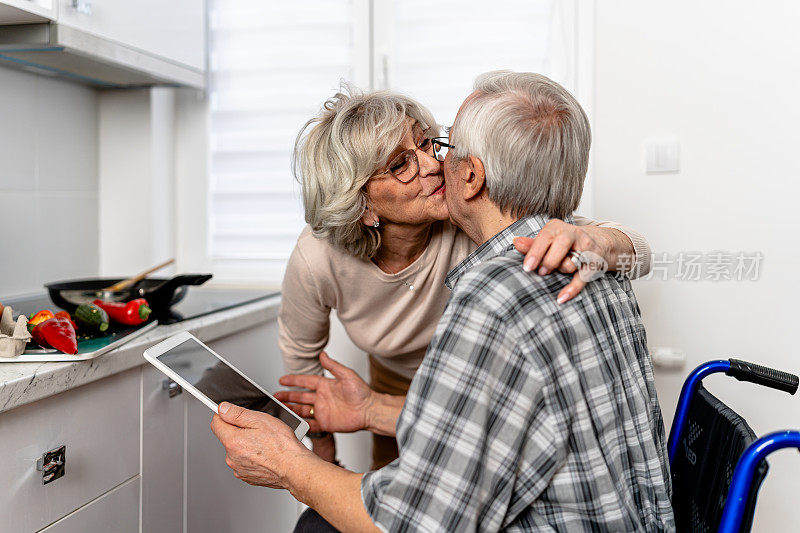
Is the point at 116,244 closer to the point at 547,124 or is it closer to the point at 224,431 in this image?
the point at 224,431

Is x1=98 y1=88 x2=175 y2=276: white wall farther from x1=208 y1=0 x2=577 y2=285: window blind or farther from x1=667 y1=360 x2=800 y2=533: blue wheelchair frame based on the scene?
x1=667 y1=360 x2=800 y2=533: blue wheelchair frame

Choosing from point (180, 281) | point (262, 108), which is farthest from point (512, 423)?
point (262, 108)

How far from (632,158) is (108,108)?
1598 millimetres

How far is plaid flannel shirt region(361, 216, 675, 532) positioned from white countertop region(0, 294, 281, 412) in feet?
1.79

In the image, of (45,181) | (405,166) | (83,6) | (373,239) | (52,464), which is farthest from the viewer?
(45,181)

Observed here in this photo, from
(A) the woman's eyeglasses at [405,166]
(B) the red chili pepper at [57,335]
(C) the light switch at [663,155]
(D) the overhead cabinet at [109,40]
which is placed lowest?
(B) the red chili pepper at [57,335]

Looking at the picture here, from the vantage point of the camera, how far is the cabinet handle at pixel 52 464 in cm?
108

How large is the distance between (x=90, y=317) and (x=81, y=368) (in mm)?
196

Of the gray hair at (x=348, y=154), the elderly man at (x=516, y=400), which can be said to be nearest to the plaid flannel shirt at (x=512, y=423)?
the elderly man at (x=516, y=400)

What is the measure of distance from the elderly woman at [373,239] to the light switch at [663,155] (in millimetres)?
556

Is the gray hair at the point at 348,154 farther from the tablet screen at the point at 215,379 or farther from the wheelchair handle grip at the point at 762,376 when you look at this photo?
the wheelchair handle grip at the point at 762,376

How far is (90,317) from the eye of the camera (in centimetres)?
132

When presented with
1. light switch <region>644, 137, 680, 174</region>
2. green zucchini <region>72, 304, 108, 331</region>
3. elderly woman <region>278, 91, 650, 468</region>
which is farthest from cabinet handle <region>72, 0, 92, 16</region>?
light switch <region>644, 137, 680, 174</region>

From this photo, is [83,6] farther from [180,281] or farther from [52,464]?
[52,464]
